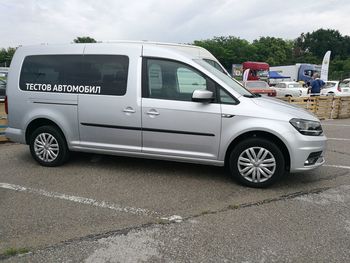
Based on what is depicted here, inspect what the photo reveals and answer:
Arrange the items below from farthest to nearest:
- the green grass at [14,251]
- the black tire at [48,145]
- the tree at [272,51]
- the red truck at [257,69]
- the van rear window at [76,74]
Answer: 1. the tree at [272,51]
2. the red truck at [257,69]
3. the black tire at [48,145]
4. the van rear window at [76,74]
5. the green grass at [14,251]

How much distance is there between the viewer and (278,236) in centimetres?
350

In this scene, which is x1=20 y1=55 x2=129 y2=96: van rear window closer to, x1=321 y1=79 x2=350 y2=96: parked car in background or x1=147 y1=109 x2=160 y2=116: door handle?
x1=147 y1=109 x2=160 y2=116: door handle

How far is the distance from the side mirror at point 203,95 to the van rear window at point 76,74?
1.09m

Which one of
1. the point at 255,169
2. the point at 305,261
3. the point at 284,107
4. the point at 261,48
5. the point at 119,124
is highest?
the point at 261,48

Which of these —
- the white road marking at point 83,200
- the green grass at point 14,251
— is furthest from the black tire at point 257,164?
the green grass at point 14,251

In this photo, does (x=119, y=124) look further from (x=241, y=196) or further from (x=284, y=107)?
(x=284, y=107)

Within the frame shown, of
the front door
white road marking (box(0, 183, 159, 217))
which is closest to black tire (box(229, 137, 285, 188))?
the front door

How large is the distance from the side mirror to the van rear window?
1090mm

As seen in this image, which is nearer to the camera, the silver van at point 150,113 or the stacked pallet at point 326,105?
the silver van at point 150,113

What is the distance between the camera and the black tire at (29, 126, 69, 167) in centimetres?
567

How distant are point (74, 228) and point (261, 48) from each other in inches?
3742

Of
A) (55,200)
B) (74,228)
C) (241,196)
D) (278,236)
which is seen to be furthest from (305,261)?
(55,200)

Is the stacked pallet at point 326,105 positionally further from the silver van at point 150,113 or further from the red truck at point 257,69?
the red truck at point 257,69

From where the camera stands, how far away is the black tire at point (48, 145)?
567 cm
